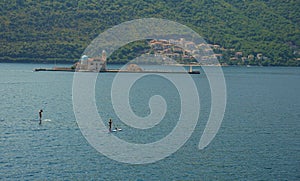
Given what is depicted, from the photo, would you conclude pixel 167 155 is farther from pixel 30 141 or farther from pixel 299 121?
pixel 299 121

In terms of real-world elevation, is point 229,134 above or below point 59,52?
below

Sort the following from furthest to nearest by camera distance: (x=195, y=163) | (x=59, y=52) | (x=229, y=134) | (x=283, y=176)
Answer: (x=59, y=52) → (x=229, y=134) → (x=195, y=163) → (x=283, y=176)

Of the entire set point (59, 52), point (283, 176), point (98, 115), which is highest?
point (59, 52)

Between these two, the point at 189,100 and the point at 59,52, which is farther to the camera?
the point at 59,52

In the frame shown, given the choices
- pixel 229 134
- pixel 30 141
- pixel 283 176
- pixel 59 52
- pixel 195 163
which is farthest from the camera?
pixel 59 52

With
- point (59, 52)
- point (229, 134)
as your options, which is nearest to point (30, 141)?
point (229, 134)

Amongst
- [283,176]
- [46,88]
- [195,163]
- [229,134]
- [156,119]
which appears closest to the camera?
[283,176]

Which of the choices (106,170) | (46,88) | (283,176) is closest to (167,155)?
(106,170)

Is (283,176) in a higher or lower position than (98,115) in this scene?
lower

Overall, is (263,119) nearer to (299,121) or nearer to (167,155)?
(299,121)
